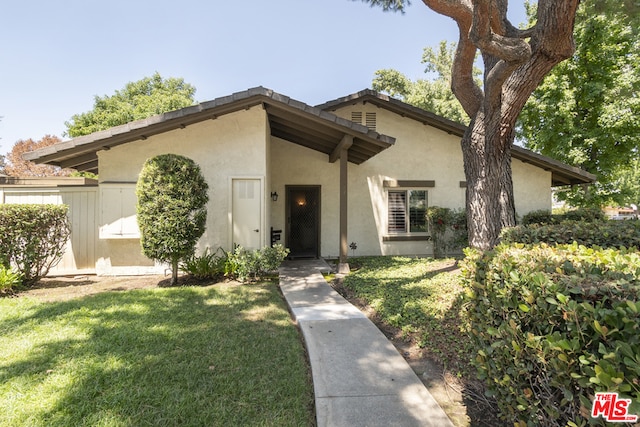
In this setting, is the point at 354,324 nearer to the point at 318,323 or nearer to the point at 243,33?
the point at 318,323

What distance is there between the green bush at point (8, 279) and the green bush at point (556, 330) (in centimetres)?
761

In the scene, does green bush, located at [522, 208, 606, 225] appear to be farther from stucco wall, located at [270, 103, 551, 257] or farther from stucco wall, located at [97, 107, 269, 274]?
stucco wall, located at [97, 107, 269, 274]

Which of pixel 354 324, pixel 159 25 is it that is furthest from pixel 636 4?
pixel 159 25

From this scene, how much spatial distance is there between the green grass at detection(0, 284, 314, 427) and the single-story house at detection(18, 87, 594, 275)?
112 inches

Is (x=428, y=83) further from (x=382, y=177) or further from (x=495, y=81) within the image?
(x=495, y=81)

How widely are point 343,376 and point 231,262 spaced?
446 centimetres

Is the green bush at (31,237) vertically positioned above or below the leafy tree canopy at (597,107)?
below

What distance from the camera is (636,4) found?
6.22 meters

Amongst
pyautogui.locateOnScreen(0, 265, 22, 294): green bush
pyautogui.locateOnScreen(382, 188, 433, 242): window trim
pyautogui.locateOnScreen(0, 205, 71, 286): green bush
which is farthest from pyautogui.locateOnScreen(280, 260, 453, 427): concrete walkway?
pyautogui.locateOnScreen(382, 188, 433, 242): window trim

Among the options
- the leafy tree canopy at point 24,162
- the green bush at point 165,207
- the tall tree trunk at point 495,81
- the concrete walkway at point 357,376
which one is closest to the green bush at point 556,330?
the concrete walkway at point 357,376

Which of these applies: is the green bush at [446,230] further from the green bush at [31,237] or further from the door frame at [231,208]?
the green bush at [31,237]

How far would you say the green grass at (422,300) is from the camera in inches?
137

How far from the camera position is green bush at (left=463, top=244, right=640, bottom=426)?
1278mm
